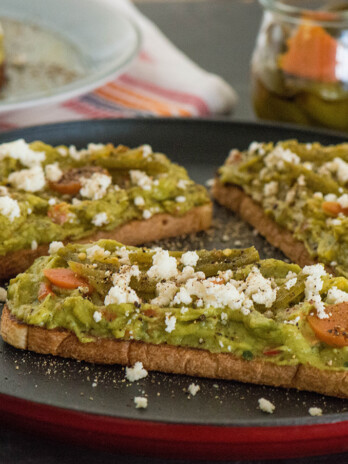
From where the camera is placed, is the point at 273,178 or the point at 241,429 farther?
the point at 273,178

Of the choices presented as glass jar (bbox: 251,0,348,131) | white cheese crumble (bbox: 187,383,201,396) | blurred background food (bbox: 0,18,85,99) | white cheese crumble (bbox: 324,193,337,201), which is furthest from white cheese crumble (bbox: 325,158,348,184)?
blurred background food (bbox: 0,18,85,99)

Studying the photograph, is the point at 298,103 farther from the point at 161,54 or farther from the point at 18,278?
the point at 18,278

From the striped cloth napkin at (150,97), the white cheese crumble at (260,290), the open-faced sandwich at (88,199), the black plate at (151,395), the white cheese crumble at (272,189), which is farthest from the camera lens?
the striped cloth napkin at (150,97)

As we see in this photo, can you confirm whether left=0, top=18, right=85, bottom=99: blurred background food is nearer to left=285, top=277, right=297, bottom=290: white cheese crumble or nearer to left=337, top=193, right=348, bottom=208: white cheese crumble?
left=337, top=193, right=348, bottom=208: white cheese crumble

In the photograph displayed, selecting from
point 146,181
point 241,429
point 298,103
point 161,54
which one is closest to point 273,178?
point 146,181

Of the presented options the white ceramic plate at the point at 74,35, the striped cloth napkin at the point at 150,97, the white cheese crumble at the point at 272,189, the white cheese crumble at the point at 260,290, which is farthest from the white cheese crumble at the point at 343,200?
the white ceramic plate at the point at 74,35

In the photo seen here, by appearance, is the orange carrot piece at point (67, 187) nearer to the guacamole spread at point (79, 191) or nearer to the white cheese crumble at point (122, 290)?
the guacamole spread at point (79, 191)
